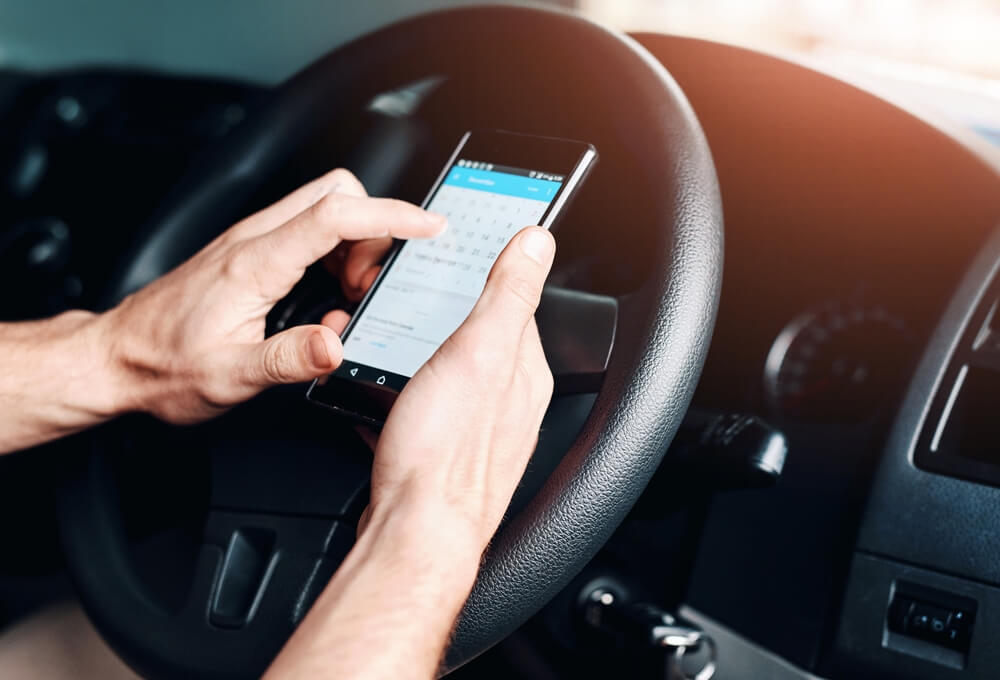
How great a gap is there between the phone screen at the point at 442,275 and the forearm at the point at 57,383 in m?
0.20

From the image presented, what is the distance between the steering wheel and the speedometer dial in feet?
0.57

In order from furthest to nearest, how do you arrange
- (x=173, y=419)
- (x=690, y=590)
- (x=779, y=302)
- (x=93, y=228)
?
(x=93, y=228)
(x=779, y=302)
(x=690, y=590)
(x=173, y=419)

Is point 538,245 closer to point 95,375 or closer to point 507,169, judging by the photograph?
point 507,169

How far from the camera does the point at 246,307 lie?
0.62m

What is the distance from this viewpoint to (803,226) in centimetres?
85

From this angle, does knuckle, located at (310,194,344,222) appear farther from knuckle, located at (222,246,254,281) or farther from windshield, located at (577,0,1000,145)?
windshield, located at (577,0,1000,145)

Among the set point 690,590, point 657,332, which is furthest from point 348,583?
point 690,590

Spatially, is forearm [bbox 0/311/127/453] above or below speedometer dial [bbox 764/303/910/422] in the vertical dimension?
below

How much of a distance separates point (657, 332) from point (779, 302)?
1.30 ft

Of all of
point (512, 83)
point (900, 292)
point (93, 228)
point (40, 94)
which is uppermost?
point (512, 83)

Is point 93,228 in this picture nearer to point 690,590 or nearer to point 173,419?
point 173,419

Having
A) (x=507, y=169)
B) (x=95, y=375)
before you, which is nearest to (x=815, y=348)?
(x=507, y=169)

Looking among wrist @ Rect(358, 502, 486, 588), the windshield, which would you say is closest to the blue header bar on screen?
wrist @ Rect(358, 502, 486, 588)

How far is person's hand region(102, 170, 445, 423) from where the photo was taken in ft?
1.91
